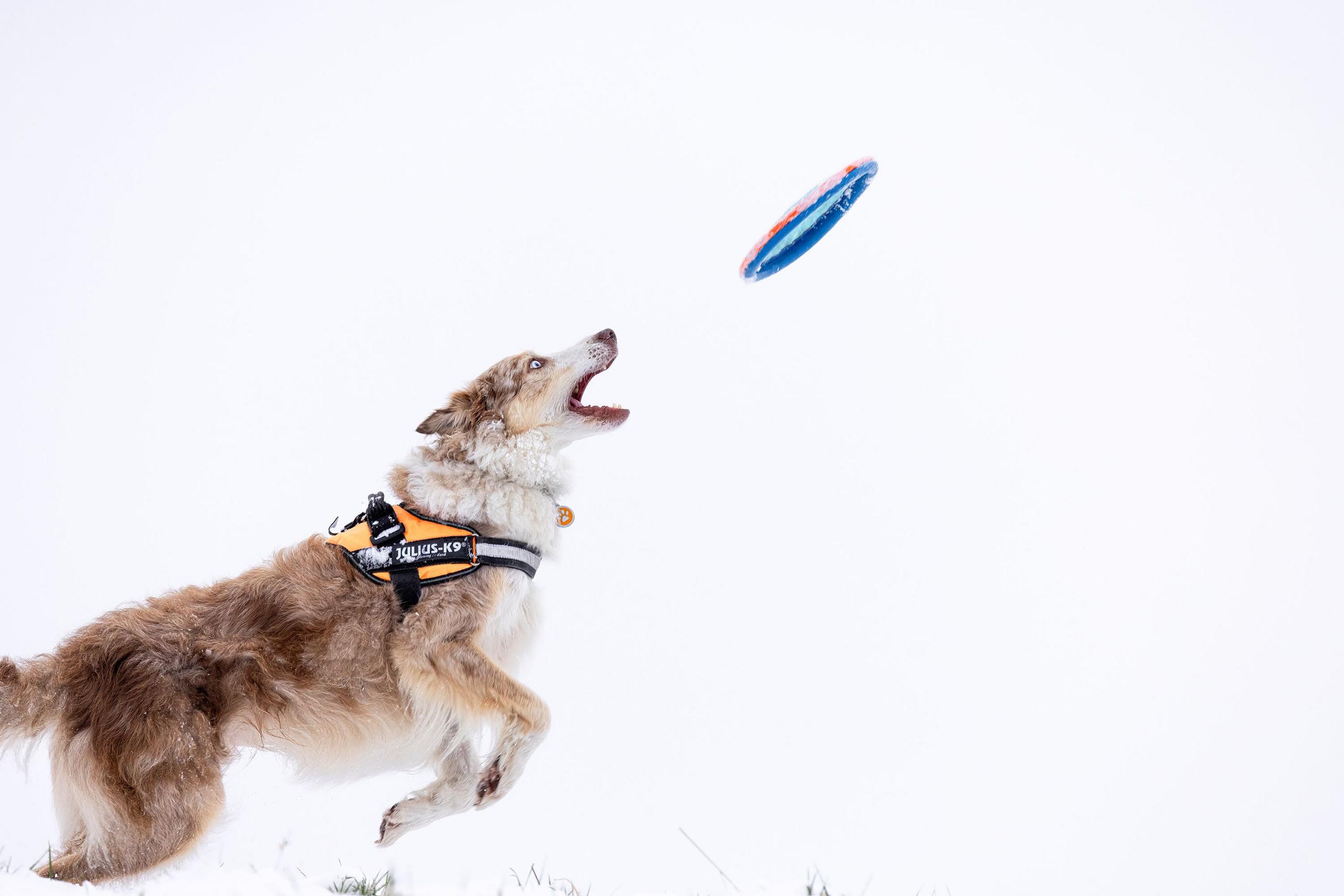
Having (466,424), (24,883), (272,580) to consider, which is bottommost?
(24,883)

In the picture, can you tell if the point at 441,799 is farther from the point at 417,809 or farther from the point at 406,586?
the point at 406,586

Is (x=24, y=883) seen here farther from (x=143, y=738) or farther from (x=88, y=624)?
(x=88, y=624)

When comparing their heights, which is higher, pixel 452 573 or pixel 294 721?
pixel 452 573

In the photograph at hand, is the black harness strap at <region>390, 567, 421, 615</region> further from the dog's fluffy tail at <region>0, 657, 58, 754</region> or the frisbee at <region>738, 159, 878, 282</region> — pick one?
the frisbee at <region>738, 159, 878, 282</region>

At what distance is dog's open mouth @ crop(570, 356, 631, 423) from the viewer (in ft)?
16.5

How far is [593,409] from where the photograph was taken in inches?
199

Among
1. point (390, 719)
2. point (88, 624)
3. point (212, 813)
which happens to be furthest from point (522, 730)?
point (88, 624)

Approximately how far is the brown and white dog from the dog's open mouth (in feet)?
0.05

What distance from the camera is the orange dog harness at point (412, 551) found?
Result: 4.37m

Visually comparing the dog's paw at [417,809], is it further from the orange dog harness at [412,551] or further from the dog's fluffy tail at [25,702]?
the dog's fluffy tail at [25,702]

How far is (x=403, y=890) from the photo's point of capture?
3119mm

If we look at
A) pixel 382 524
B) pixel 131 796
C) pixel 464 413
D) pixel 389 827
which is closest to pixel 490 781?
pixel 389 827

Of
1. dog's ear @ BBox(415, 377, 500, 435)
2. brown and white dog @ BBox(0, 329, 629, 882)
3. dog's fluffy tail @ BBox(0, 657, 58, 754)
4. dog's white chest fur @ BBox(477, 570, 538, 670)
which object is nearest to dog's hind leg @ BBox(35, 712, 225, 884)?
brown and white dog @ BBox(0, 329, 629, 882)

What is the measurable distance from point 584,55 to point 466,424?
52.4m
